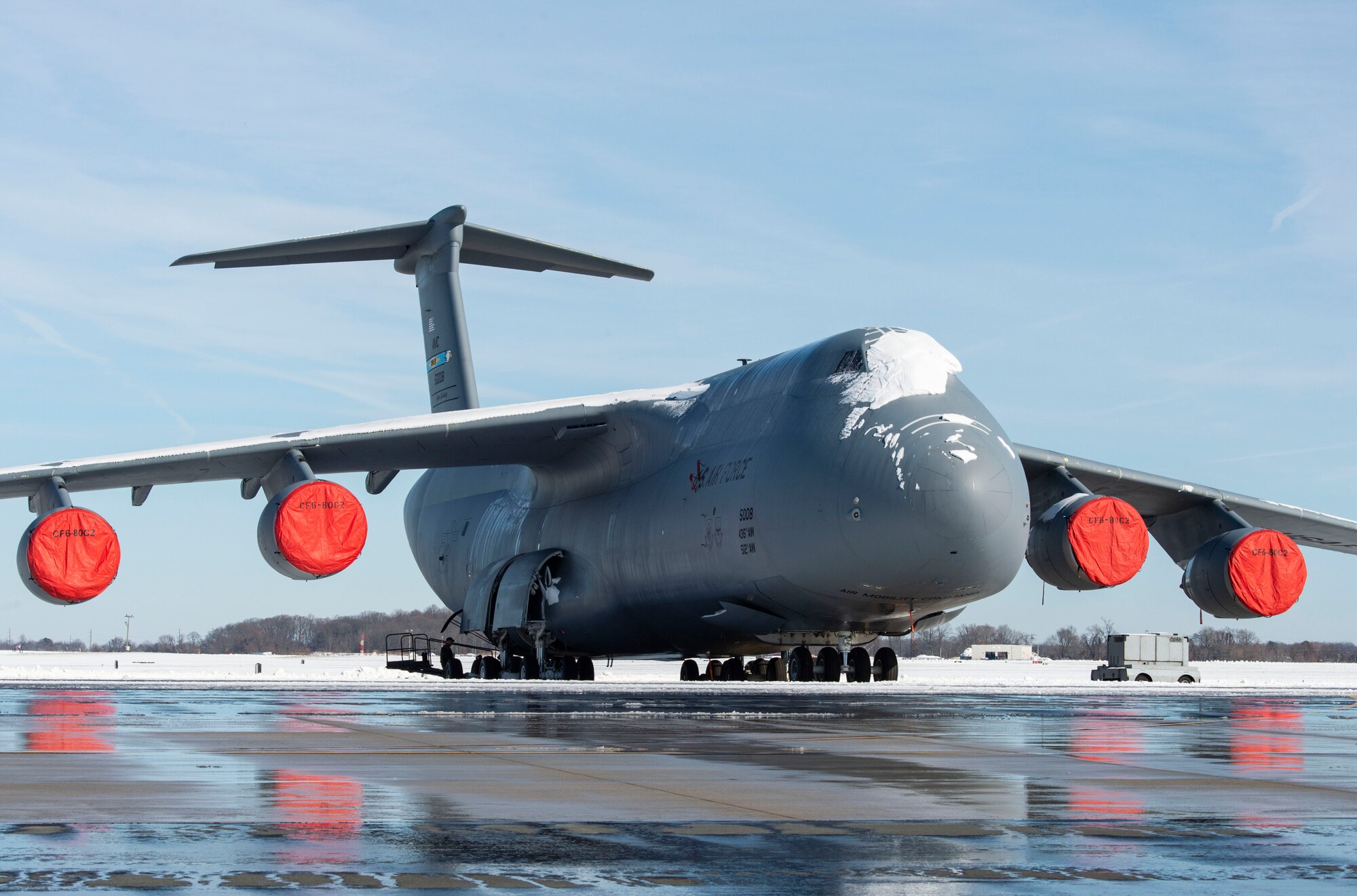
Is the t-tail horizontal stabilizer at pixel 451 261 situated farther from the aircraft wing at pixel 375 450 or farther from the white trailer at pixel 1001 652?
the white trailer at pixel 1001 652

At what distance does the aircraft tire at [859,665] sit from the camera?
21234mm

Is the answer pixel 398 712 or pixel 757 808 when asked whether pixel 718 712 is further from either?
pixel 757 808

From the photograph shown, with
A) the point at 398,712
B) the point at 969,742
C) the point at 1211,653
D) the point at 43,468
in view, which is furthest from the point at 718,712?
the point at 1211,653

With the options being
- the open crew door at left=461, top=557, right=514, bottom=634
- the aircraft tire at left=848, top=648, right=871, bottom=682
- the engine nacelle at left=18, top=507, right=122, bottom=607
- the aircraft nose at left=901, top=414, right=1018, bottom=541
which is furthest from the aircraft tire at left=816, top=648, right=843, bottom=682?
the engine nacelle at left=18, top=507, right=122, bottom=607

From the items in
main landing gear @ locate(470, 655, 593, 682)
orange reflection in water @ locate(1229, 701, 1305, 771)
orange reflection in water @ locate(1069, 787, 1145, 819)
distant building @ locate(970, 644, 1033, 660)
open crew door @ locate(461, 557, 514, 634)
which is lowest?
distant building @ locate(970, 644, 1033, 660)

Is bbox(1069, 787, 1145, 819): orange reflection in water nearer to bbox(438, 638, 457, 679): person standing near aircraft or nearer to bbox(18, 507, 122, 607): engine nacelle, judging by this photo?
bbox(18, 507, 122, 607): engine nacelle

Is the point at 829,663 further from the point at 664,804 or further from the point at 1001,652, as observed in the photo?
the point at 1001,652

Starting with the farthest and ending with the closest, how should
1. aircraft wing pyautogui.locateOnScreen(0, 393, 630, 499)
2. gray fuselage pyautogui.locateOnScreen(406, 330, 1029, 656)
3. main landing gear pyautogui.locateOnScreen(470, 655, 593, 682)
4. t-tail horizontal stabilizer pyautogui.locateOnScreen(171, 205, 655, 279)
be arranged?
t-tail horizontal stabilizer pyautogui.locateOnScreen(171, 205, 655, 279) < main landing gear pyautogui.locateOnScreen(470, 655, 593, 682) < aircraft wing pyautogui.locateOnScreen(0, 393, 630, 499) < gray fuselage pyautogui.locateOnScreen(406, 330, 1029, 656)

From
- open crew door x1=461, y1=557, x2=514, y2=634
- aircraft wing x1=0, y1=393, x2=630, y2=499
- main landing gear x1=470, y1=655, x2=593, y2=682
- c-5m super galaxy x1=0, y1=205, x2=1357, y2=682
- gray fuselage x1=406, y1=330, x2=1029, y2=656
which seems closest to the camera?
gray fuselage x1=406, y1=330, x2=1029, y2=656

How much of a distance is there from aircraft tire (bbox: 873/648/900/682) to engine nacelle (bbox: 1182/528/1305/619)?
4880 mm

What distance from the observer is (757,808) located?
5586 millimetres

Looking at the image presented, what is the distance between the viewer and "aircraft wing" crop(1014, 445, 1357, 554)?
77.8 ft

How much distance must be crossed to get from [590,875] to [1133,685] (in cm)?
2044

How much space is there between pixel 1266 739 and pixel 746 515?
35.0 feet
